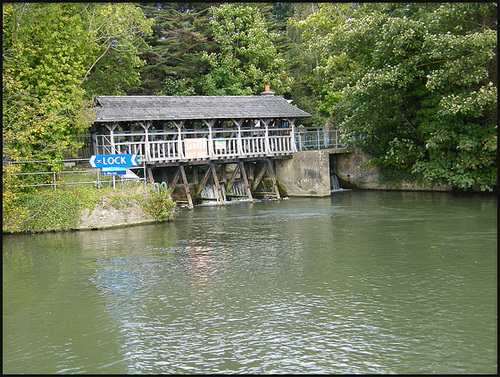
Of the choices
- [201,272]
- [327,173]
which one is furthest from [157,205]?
[327,173]

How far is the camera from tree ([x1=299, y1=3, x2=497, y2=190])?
→ 23469mm

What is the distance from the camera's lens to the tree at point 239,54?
35.1m

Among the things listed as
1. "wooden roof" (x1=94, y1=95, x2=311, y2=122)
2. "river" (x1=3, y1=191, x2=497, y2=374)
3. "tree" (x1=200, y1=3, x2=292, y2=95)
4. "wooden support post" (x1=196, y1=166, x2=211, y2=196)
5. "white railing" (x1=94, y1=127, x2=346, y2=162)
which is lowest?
"river" (x1=3, y1=191, x2=497, y2=374)

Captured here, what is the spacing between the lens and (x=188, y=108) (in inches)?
1081

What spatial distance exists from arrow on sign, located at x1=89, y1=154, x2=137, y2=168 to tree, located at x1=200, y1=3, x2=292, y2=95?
1448cm

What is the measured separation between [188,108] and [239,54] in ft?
35.0

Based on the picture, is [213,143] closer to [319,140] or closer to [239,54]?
[319,140]

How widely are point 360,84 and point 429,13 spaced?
174 inches

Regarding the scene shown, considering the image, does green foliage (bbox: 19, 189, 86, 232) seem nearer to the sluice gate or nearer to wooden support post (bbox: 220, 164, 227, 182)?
the sluice gate

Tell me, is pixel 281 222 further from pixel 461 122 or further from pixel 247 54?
pixel 247 54

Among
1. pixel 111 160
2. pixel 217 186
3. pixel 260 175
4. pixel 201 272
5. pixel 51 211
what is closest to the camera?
pixel 201 272

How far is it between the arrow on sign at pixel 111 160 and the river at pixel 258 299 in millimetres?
2698

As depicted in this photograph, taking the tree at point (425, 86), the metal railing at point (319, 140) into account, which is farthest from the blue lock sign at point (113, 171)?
the metal railing at point (319, 140)

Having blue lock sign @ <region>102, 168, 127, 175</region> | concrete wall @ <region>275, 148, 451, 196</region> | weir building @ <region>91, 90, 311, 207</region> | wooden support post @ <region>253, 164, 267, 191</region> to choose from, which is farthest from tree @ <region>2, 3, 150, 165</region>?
concrete wall @ <region>275, 148, 451, 196</region>
